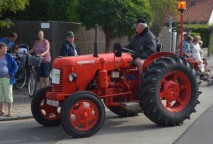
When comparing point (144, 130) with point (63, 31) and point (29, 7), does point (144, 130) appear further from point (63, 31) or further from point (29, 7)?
point (29, 7)

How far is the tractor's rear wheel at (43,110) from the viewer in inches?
371

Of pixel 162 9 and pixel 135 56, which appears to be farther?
pixel 162 9

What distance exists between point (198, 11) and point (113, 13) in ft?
157

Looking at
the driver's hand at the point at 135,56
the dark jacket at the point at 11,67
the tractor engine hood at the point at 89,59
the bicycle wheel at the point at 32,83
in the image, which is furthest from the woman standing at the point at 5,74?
the driver's hand at the point at 135,56

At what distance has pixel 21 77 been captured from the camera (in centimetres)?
1449

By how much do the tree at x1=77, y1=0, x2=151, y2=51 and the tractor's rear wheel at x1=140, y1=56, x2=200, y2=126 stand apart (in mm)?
6051

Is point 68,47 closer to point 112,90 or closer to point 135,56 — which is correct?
point 135,56

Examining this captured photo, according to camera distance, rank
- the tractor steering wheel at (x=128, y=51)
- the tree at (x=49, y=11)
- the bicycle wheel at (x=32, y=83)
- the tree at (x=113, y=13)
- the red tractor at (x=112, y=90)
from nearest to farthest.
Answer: the red tractor at (x=112, y=90)
the tractor steering wheel at (x=128, y=51)
the bicycle wheel at (x=32, y=83)
the tree at (x=113, y=13)
the tree at (x=49, y=11)

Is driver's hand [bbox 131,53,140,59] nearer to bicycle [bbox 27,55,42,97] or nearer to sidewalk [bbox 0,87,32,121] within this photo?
sidewalk [bbox 0,87,32,121]

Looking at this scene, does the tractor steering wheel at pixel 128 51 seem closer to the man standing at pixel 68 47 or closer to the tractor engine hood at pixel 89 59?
the tractor engine hood at pixel 89 59

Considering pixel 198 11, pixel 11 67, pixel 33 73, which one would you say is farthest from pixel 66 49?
pixel 198 11

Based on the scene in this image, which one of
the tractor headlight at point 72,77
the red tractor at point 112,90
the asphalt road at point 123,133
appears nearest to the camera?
the asphalt road at point 123,133

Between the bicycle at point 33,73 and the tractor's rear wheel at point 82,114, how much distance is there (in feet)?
15.6

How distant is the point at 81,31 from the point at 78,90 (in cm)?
916
